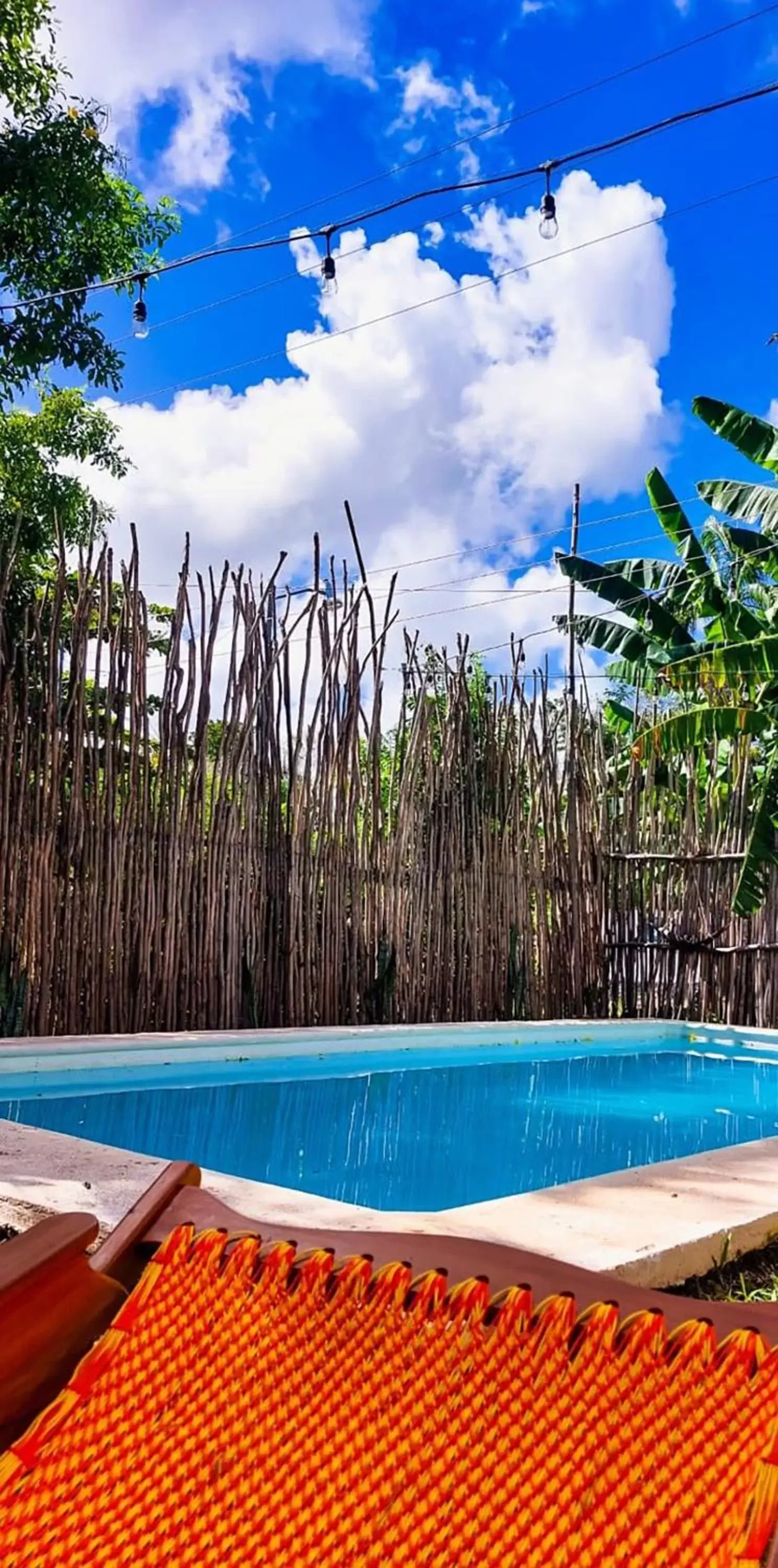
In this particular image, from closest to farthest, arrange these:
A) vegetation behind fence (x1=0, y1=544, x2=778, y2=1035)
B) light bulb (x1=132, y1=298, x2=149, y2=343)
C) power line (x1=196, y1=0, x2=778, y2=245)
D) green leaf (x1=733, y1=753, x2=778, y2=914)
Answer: power line (x1=196, y1=0, x2=778, y2=245) < vegetation behind fence (x1=0, y1=544, x2=778, y2=1035) < light bulb (x1=132, y1=298, x2=149, y2=343) < green leaf (x1=733, y1=753, x2=778, y2=914)

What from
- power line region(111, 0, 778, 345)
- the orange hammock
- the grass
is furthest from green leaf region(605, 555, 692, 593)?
the orange hammock

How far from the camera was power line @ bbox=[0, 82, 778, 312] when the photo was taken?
3451 millimetres

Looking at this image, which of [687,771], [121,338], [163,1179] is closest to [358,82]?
[121,338]

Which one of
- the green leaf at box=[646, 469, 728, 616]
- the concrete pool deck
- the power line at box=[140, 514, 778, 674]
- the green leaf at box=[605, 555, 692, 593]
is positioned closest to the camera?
the concrete pool deck

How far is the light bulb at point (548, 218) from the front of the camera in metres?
3.53

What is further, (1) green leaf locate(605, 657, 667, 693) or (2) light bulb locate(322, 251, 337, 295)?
(1) green leaf locate(605, 657, 667, 693)

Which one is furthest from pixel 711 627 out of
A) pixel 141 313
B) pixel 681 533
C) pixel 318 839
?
pixel 141 313

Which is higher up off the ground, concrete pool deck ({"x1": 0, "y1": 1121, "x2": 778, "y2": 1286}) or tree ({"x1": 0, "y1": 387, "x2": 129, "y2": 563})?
tree ({"x1": 0, "y1": 387, "x2": 129, "y2": 563})

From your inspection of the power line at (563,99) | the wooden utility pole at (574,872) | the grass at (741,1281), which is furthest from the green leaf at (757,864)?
the grass at (741,1281)

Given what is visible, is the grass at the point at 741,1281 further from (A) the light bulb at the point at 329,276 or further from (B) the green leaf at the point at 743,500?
(B) the green leaf at the point at 743,500

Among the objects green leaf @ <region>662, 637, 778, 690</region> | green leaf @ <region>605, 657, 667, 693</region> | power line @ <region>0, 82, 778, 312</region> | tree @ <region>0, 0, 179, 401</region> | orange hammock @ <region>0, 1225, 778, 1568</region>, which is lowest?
orange hammock @ <region>0, 1225, 778, 1568</region>

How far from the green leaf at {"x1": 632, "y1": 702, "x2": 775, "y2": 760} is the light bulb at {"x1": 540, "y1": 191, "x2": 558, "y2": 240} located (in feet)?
9.23

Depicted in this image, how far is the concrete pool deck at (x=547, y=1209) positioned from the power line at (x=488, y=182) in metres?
2.84

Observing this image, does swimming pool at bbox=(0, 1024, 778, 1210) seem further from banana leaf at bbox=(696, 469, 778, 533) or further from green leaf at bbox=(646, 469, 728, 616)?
green leaf at bbox=(646, 469, 728, 616)
